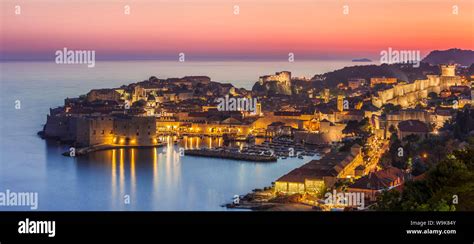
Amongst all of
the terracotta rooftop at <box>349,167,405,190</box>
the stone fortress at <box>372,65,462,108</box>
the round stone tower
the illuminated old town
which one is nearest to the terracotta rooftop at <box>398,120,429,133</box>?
the illuminated old town

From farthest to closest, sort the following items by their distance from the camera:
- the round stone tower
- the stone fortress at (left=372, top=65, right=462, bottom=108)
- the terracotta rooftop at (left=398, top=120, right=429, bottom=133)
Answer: the round stone tower → the stone fortress at (left=372, top=65, right=462, bottom=108) → the terracotta rooftop at (left=398, top=120, right=429, bottom=133)

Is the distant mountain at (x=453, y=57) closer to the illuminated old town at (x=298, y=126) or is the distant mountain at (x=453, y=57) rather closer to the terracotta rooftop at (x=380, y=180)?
the illuminated old town at (x=298, y=126)

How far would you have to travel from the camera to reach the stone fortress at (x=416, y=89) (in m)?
18.0

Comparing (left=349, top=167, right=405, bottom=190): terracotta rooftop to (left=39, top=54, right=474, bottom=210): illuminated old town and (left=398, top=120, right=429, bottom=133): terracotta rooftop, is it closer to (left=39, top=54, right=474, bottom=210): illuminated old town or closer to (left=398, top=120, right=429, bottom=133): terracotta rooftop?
(left=39, top=54, right=474, bottom=210): illuminated old town

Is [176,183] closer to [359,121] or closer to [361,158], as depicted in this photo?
[361,158]

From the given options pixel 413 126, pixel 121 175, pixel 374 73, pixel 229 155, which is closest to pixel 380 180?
pixel 121 175

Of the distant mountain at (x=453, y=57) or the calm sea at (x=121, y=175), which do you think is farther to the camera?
the distant mountain at (x=453, y=57)

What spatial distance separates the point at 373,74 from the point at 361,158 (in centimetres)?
1450

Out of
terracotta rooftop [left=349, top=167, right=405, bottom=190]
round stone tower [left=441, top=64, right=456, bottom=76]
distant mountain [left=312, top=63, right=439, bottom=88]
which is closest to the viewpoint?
terracotta rooftop [left=349, top=167, right=405, bottom=190]

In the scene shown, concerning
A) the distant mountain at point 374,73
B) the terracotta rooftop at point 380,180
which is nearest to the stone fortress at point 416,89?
the distant mountain at point 374,73

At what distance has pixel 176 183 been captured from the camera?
9.99m

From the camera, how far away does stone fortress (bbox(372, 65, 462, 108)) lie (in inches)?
709

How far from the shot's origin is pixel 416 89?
63.2 ft

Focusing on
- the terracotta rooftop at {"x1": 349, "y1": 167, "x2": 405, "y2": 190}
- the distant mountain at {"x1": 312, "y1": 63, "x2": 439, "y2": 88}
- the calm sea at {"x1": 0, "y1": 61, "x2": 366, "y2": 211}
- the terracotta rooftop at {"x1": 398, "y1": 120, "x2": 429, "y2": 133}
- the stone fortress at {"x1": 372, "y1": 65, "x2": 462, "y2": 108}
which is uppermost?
the distant mountain at {"x1": 312, "y1": 63, "x2": 439, "y2": 88}
